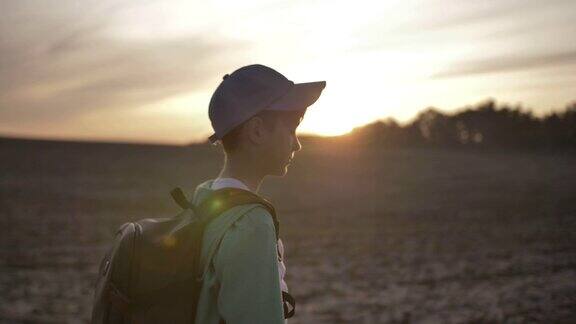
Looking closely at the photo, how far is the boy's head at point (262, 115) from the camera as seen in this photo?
1938mm

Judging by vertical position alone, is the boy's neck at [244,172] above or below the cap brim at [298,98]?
below

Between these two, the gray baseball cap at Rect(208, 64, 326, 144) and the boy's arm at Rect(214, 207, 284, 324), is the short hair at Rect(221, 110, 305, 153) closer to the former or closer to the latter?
the gray baseball cap at Rect(208, 64, 326, 144)

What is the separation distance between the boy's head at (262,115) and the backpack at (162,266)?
173 millimetres

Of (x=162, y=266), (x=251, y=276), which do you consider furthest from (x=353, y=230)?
(x=251, y=276)

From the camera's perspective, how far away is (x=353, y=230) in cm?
1708

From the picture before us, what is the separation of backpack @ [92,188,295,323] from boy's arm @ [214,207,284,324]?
9 cm

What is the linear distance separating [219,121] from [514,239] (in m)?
14.4

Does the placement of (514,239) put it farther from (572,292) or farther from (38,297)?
(38,297)

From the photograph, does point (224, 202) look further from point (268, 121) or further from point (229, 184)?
point (268, 121)

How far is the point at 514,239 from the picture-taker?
15.4 m

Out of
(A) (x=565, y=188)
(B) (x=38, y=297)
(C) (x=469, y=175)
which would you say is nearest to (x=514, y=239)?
(B) (x=38, y=297)

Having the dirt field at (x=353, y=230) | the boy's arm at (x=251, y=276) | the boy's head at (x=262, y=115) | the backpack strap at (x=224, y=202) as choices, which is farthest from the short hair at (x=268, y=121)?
the dirt field at (x=353, y=230)

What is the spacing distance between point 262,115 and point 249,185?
191 millimetres

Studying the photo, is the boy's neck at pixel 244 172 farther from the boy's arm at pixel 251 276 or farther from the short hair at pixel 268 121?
the boy's arm at pixel 251 276
